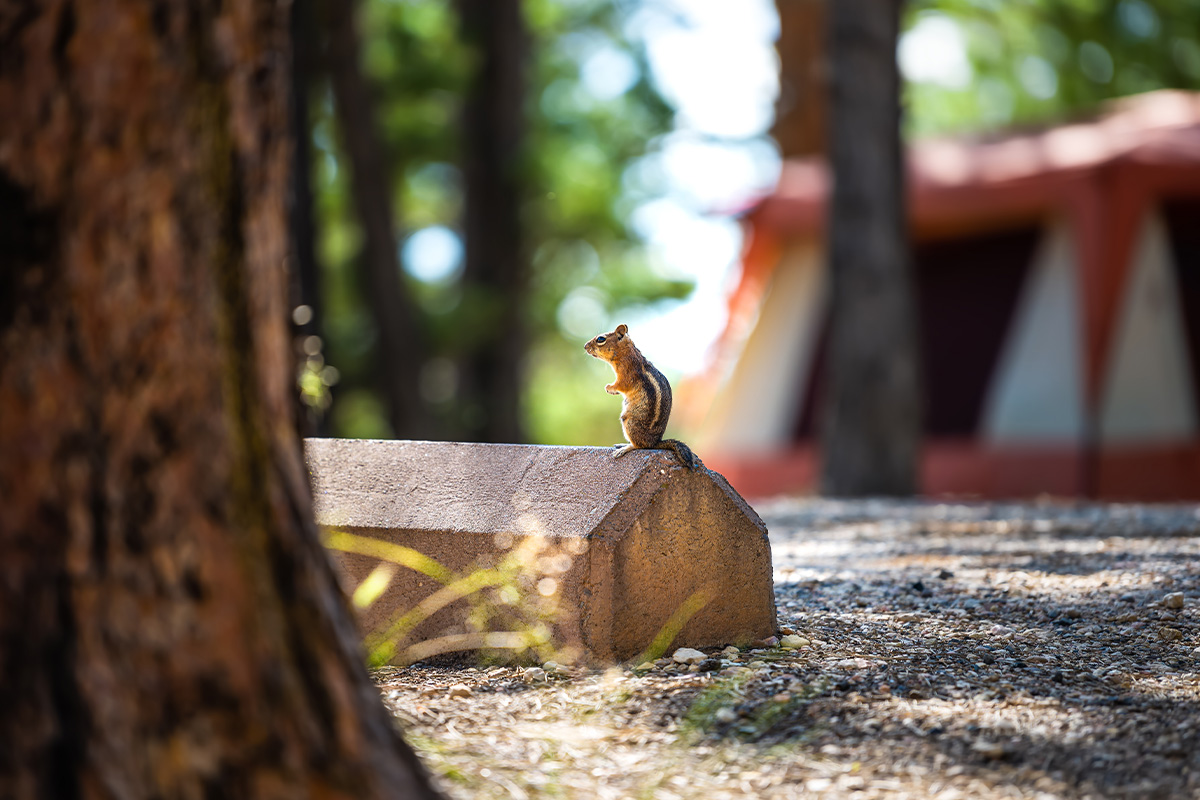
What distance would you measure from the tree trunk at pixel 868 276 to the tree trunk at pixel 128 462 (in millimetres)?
6849

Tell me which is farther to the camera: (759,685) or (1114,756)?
(759,685)

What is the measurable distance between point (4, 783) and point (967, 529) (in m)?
4.54

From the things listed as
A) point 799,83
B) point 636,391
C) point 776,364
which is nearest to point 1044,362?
point 776,364

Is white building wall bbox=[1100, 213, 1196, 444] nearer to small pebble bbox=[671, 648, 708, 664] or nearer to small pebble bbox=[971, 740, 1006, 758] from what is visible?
small pebble bbox=[671, 648, 708, 664]

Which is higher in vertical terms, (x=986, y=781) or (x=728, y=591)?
(x=728, y=591)

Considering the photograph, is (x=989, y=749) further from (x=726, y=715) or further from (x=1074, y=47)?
(x=1074, y=47)

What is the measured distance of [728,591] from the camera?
3.12m

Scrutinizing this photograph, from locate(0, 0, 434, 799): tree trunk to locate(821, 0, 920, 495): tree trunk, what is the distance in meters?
6.85

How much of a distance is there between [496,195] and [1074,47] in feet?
27.6

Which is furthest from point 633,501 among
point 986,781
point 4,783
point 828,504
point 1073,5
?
point 1073,5

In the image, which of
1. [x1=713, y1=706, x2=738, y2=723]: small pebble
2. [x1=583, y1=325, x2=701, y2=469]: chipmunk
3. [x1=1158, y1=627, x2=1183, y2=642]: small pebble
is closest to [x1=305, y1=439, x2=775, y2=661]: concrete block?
[x1=583, y1=325, x2=701, y2=469]: chipmunk

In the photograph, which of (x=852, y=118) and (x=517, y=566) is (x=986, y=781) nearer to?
(x=517, y=566)

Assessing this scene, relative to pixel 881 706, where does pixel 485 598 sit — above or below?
above

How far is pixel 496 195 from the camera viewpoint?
13.2m
